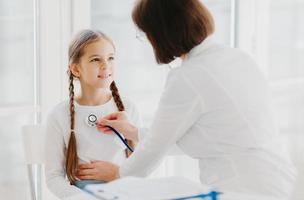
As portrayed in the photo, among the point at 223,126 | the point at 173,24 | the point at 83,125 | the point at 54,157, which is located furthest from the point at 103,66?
the point at 223,126

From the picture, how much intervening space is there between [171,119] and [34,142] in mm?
761

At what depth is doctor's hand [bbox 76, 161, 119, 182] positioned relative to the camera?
6.16ft

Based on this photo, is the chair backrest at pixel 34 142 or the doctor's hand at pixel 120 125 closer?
the doctor's hand at pixel 120 125

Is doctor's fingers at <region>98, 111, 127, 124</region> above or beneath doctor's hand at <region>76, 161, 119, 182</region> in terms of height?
above

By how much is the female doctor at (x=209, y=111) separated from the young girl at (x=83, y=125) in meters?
0.41

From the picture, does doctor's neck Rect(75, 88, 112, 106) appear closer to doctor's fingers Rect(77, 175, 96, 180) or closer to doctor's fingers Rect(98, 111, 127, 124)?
doctor's fingers Rect(98, 111, 127, 124)

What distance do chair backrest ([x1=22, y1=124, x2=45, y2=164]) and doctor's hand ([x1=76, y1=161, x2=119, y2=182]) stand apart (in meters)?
0.23

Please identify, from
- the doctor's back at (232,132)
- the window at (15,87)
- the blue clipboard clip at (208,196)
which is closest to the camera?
the blue clipboard clip at (208,196)

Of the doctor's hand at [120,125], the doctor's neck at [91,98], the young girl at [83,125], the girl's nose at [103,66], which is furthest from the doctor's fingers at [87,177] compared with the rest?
the girl's nose at [103,66]

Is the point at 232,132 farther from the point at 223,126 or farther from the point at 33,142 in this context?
the point at 33,142

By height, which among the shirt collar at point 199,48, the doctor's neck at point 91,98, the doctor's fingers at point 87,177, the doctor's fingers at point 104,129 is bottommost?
the doctor's fingers at point 87,177

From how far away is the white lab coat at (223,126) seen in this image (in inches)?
61.7

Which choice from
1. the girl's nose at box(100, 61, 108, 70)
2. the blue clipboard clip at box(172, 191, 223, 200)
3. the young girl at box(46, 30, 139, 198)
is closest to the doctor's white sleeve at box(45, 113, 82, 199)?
the young girl at box(46, 30, 139, 198)

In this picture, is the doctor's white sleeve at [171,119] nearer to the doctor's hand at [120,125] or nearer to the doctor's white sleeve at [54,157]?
the doctor's hand at [120,125]
